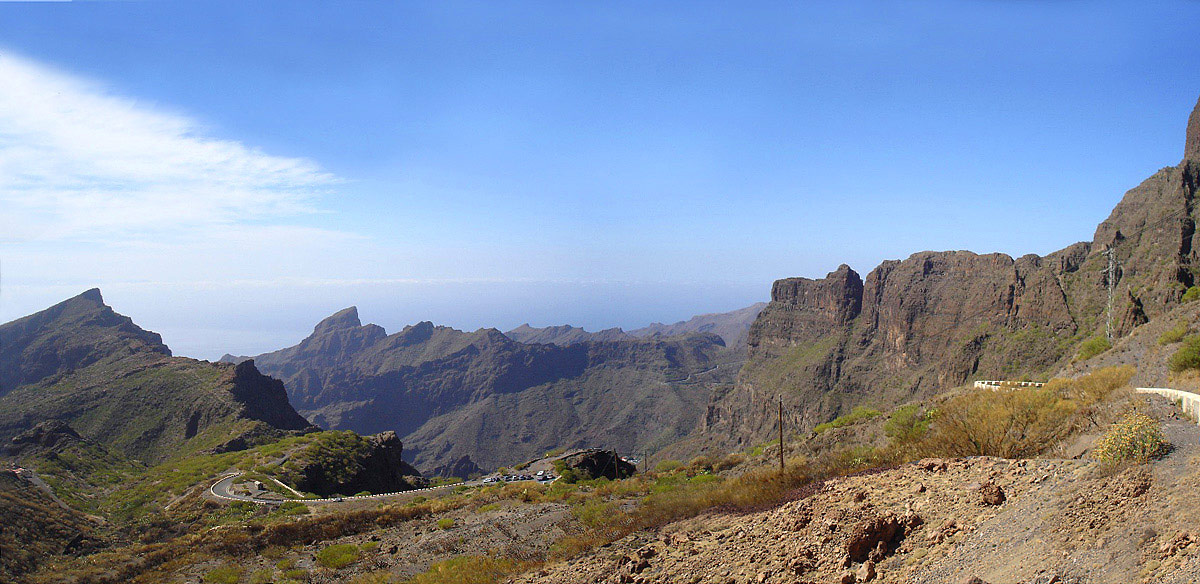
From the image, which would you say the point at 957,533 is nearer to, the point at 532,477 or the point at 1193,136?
the point at 532,477

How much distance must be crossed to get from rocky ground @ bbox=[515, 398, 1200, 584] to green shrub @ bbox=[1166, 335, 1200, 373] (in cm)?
883

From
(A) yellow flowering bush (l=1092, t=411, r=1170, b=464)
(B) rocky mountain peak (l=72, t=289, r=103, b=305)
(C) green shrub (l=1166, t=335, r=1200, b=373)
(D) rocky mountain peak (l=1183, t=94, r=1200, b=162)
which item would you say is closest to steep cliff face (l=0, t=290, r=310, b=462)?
(B) rocky mountain peak (l=72, t=289, r=103, b=305)

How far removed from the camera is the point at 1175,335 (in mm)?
23516

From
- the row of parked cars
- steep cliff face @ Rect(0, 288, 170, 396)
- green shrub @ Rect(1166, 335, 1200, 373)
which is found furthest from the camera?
steep cliff face @ Rect(0, 288, 170, 396)

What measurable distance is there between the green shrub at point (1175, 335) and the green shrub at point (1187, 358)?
4772 mm

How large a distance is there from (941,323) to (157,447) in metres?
107

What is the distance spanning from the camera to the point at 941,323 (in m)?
96.9

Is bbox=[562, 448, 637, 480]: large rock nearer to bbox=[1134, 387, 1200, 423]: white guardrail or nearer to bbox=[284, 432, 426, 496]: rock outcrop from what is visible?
bbox=[284, 432, 426, 496]: rock outcrop

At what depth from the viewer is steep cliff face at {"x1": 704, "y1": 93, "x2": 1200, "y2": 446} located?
63.7 meters

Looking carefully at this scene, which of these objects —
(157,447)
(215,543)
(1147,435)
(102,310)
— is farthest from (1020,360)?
(102,310)

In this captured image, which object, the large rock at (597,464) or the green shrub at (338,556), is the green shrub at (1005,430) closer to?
the green shrub at (338,556)

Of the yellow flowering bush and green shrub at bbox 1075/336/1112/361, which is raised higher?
the yellow flowering bush

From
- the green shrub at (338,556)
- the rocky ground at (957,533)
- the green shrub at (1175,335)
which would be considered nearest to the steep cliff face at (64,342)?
the green shrub at (338,556)

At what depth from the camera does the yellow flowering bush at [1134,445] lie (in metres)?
8.88
